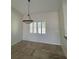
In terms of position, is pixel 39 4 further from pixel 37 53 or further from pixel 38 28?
pixel 37 53

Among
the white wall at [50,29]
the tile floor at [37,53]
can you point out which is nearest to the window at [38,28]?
the white wall at [50,29]

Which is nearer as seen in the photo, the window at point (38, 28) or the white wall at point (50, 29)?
the white wall at point (50, 29)

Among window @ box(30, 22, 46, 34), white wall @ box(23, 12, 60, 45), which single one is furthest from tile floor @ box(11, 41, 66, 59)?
window @ box(30, 22, 46, 34)

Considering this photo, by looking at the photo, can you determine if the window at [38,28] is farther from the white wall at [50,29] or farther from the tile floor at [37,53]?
the tile floor at [37,53]

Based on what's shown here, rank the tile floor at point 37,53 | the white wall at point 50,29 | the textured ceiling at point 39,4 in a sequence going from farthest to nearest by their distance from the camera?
the white wall at point 50,29, the textured ceiling at point 39,4, the tile floor at point 37,53

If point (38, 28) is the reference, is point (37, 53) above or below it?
below

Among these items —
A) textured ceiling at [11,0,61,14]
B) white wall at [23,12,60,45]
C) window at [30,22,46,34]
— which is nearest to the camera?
textured ceiling at [11,0,61,14]

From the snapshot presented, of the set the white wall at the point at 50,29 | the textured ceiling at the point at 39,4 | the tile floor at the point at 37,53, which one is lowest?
the tile floor at the point at 37,53

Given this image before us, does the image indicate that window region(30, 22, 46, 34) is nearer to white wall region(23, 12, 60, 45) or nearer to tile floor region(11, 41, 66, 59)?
white wall region(23, 12, 60, 45)

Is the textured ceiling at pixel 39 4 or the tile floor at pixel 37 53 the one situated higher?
the textured ceiling at pixel 39 4

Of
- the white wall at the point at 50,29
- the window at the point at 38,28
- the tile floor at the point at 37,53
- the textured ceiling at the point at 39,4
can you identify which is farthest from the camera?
the window at the point at 38,28

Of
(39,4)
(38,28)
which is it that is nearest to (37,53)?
(39,4)
